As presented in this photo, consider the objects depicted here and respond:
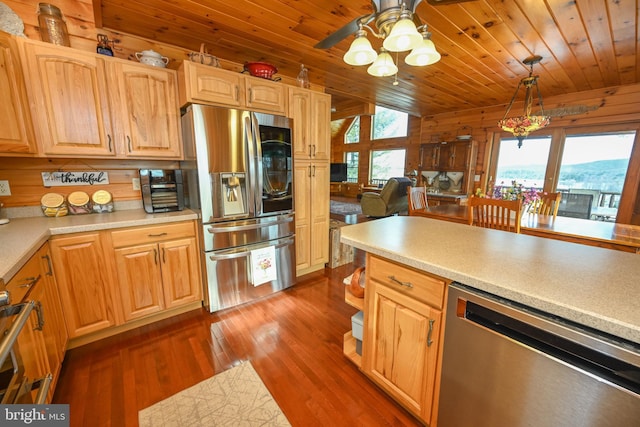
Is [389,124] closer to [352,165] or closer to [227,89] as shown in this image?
[352,165]

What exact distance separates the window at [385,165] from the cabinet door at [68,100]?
7333 millimetres

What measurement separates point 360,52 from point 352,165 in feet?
28.1

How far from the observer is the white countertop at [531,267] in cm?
73

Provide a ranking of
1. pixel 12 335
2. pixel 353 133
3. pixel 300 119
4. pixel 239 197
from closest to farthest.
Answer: pixel 12 335, pixel 239 197, pixel 300 119, pixel 353 133

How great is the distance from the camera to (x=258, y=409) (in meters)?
1.41

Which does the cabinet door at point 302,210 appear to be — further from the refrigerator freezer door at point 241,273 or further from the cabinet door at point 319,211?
the refrigerator freezer door at point 241,273

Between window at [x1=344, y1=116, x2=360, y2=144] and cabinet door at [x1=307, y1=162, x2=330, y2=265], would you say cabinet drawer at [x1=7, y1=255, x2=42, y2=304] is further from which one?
window at [x1=344, y1=116, x2=360, y2=144]

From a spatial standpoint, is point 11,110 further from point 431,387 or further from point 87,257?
point 431,387

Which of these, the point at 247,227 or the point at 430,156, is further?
the point at 430,156

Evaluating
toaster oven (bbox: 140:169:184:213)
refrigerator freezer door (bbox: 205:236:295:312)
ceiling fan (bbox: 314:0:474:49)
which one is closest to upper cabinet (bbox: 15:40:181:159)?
toaster oven (bbox: 140:169:184:213)

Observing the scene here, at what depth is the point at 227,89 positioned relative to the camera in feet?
6.97

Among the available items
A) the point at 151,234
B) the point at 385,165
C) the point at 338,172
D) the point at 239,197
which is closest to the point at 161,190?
the point at 151,234

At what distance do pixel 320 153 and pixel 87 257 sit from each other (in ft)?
7.30

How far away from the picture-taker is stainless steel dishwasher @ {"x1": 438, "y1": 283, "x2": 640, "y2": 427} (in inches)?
27.6
